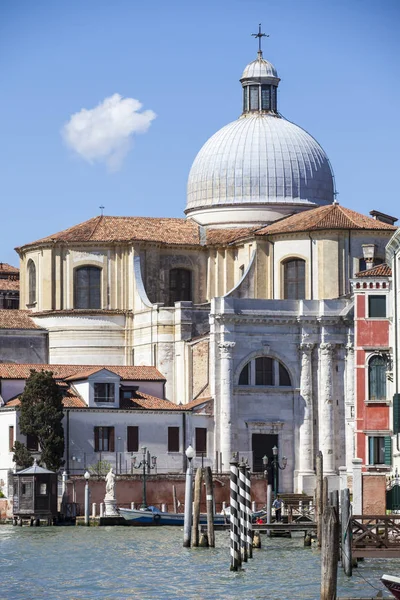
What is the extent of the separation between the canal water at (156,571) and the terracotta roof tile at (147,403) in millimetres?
14380

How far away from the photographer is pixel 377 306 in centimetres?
6081

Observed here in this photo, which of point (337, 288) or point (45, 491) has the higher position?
point (337, 288)

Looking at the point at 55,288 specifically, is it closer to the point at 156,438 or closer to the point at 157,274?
the point at 157,274

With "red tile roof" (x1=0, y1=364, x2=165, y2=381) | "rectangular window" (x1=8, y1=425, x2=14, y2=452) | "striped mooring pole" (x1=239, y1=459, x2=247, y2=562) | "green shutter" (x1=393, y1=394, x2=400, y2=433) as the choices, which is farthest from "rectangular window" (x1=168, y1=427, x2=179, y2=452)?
"striped mooring pole" (x1=239, y1=459, x2=247, y2=562)

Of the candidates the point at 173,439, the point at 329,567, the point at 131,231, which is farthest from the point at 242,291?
the point at 329,567

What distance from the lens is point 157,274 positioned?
78.5 meters

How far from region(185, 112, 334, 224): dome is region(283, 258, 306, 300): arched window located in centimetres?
438

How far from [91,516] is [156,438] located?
6.69 meters

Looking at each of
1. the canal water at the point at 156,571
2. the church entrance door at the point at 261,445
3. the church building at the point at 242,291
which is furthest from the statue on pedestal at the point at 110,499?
the church entrance door at the point at 261,445

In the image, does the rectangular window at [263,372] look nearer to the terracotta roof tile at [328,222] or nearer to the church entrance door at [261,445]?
the church entrance door at [261,445]

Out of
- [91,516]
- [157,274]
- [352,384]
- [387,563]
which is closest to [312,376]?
[352,384]

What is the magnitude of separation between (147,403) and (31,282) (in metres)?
13.0

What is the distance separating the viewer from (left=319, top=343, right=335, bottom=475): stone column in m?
73.1

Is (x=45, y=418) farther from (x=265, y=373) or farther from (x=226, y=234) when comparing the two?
(x=226, y=234)
